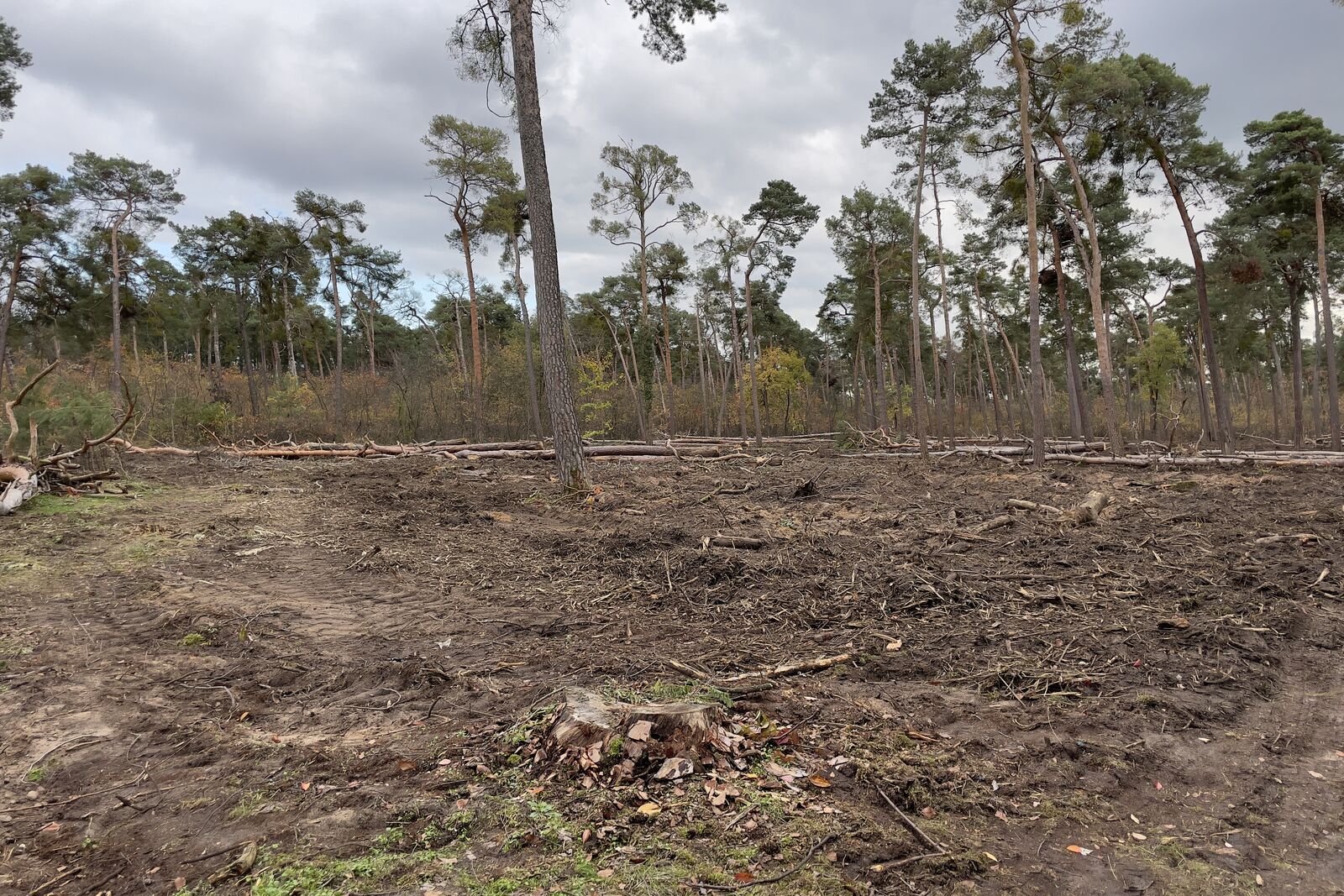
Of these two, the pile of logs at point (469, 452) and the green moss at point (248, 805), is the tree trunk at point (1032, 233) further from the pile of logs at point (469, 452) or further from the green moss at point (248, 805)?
the green moss at point (248, 805)

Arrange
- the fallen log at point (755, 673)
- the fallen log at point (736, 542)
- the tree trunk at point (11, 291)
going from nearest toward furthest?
the fallen log at point (755, 673) < the fallen log at point (736, 542) < the tree trunk at point (11, 291)

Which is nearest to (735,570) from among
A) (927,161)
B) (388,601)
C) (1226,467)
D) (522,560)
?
(522,560)

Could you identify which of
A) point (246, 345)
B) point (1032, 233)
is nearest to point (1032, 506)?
point (1032, 233)

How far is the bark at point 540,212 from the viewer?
1023 cm

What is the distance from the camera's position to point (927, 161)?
22406mm

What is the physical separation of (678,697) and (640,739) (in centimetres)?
65

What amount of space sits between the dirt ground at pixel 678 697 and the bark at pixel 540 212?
9.58 ft

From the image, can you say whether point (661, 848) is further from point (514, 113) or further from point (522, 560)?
point (514, 113)

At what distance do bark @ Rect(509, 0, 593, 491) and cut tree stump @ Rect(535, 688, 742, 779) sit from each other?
7.61 meters

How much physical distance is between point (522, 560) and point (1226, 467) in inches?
625

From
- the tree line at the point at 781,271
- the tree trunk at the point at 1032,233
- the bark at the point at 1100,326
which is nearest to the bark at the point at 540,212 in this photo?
the tree line at the point at 781,271

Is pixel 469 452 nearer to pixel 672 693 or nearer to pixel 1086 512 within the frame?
pixel 1086 512

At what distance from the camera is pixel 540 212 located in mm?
10273

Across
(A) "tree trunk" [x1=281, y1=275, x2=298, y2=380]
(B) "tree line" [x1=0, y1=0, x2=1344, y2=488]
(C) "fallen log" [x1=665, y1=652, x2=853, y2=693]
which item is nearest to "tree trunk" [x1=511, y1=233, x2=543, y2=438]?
(B) "tree line" [x1=0, y1=0, x2=1344, y2=488]
